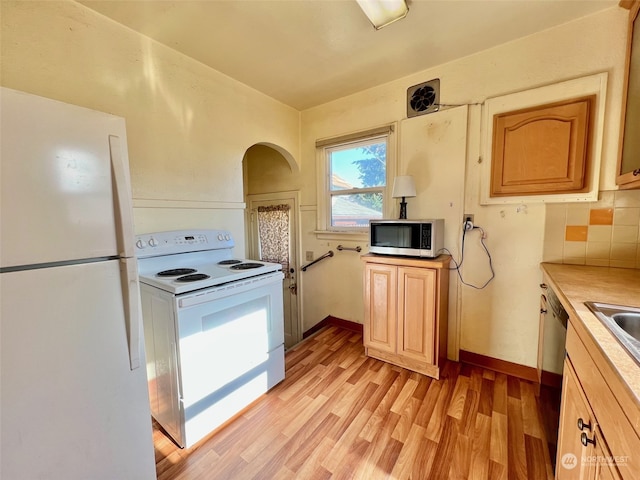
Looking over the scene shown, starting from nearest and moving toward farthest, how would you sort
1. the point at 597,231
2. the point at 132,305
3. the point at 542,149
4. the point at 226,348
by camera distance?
the point at 132,305 → the point at 226,348 → the point at 597,231 → the point at 542,149

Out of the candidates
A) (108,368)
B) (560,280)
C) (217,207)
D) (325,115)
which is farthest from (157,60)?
(560,280)

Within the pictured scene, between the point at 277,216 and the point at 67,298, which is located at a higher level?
the point at 277,216

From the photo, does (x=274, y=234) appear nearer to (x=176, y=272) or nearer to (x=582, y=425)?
(x=176, y=272)

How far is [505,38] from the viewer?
73.0 inches

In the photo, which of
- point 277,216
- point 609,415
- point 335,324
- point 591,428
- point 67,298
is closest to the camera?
point 609,415

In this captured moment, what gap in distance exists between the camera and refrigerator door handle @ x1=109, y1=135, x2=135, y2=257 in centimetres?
104

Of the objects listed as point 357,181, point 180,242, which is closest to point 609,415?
point 180,242

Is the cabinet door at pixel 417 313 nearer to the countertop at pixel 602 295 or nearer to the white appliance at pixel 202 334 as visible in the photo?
the countertop at pixel 602 295

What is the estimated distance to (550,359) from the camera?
A: 1.79m

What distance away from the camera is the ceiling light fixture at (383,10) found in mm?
1467

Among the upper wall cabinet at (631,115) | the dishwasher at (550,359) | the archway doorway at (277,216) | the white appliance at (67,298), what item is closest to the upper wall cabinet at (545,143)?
the upper wall cabinet at (631,115)

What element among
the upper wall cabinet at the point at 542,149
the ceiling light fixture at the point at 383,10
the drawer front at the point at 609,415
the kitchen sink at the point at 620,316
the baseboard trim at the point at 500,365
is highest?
the ceiling light fixture at the point at 383,10

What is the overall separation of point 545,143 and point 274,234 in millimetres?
2800

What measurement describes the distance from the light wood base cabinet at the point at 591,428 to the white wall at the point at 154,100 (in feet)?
7.63
